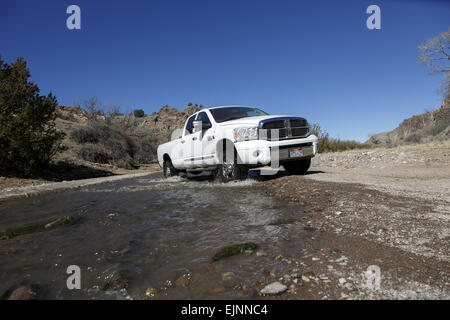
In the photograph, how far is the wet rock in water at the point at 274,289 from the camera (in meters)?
1.76

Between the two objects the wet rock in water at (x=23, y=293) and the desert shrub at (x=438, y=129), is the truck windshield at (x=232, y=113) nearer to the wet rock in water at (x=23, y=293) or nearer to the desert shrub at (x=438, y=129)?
the wet rock in water at (x=23, y=293)

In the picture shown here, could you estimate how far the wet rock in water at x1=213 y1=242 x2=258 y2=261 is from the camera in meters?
2.41

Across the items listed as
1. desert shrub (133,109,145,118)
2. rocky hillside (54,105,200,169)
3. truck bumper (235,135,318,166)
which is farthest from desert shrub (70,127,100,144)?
desert shrub (133,109,145,118)

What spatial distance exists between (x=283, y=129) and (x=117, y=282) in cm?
502

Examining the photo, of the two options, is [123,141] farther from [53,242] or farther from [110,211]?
[53,242]

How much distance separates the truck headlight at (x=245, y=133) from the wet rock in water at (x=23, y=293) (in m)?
4.77

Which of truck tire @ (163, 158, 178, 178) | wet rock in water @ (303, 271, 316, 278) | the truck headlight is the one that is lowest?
wet rock in water @ (303, 271, 316, 278)

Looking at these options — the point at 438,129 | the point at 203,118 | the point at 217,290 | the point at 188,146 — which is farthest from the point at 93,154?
the point at 438,129

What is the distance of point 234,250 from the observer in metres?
2.49

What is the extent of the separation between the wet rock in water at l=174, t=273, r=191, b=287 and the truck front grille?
170 inches

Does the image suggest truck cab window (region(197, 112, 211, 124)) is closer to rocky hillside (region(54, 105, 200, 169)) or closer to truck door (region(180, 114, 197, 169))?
truck door (region(180, 114, 197, 169))

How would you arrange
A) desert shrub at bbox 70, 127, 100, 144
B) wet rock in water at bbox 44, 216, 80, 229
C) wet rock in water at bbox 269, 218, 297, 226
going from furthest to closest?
desert shrub at bbox 70, 127, 100, 144, wet rock in water at bbox 44, 216, 80, 229, wet rock in water at bbox 269, 218, 297, 226

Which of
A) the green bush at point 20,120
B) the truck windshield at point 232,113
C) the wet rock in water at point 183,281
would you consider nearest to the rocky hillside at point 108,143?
the green bush at point 20,120
